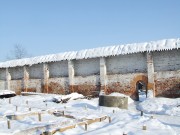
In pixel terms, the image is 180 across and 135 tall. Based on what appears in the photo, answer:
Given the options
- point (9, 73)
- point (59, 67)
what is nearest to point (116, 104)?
point (59, 67)

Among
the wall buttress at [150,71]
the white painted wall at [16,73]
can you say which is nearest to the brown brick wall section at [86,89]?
the wall buttress at [150,71]

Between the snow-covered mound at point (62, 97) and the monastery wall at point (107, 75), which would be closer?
the monastery wall at point (107, 75)

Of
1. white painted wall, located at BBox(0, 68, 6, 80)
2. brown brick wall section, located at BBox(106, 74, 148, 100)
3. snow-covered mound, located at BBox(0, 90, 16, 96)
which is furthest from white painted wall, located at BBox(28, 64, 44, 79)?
brown brick wall section, located at BBox(106, 74, 148, 100)

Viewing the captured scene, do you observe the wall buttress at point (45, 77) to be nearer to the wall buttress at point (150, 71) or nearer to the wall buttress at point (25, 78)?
the wall buttress at point (25, 78)

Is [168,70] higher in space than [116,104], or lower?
higher

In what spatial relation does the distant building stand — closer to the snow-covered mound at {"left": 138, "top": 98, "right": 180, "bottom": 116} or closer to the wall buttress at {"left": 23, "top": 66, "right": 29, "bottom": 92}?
the wall buttress at {"left": 23, "top": 66, "right": 29, "bottom": 92}

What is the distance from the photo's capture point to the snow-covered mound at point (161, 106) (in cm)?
1339

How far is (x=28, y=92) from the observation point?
22781 mm

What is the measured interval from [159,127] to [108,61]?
10.2 metres

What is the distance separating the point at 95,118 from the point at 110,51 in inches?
357

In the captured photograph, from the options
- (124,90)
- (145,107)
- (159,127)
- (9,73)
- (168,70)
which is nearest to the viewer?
(159,127)

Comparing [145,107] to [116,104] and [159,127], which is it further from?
[159,127]

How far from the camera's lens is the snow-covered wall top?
17.5 m

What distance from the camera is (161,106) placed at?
14.4m
